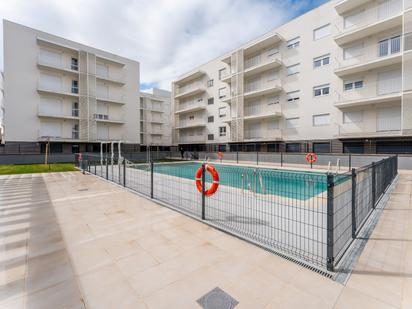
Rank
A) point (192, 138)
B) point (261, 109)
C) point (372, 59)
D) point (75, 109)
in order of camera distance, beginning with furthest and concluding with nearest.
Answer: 1. point (192, 138)
2. point (75, 109)
3. point (261, 109)
4. point (372, 59)

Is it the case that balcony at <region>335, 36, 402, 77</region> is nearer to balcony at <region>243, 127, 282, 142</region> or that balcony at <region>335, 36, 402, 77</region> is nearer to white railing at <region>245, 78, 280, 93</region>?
white railing at <region>245, 78, 280, 93</region>

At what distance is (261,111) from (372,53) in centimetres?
1026

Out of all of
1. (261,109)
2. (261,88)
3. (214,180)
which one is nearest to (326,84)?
(261,88)

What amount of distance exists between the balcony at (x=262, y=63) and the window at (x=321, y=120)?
6848 mm

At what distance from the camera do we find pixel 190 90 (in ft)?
101

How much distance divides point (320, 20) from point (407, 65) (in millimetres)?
8361

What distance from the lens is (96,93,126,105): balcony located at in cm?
2552

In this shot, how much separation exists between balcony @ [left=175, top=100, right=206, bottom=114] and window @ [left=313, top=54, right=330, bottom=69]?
15246mm

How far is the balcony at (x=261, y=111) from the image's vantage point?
68.5 feet

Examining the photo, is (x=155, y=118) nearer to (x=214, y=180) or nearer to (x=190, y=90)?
(x=190, y=90)

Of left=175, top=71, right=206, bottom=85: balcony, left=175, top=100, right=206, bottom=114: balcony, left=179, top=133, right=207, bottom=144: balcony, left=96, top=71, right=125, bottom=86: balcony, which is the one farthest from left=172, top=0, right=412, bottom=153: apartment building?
left=96, top=71, right=125, bottom=86: balcony

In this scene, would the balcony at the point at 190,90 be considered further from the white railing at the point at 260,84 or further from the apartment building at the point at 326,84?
the white railing at the point at 260,84

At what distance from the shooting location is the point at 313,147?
1853cm

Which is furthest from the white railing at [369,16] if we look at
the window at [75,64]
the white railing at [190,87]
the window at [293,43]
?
the window at [75,64]
